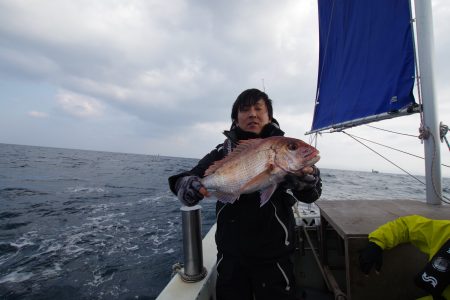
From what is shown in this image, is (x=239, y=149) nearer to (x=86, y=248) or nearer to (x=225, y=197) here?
(x=225, y=197)

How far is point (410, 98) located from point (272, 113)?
2646 mm

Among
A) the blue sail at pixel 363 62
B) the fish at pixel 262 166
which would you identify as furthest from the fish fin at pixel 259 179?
the blue sail at pixel 363 62

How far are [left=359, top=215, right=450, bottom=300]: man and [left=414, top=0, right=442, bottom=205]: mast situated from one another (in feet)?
4.42

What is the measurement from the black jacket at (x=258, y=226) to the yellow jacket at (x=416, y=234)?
0.72 meters

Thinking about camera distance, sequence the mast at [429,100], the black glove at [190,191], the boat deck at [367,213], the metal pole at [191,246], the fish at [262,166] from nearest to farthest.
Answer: the fish at [262,166] → the black glove at [190,191] → the boat deck at [367,213] → the metal pole at [191,246] → the mast at [429,100]

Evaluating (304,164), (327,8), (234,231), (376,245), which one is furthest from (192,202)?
(327,8)

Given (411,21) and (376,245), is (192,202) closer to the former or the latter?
(376,245)

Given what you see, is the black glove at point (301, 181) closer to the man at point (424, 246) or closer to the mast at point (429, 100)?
the man at point (424, 246)

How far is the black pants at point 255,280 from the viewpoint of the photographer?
2.24 meters

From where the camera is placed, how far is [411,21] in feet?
12.8

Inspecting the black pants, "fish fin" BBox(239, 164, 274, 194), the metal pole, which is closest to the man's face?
"fish fin" BBox(239, 164, 274, 194)

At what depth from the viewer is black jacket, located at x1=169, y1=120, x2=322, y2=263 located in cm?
230

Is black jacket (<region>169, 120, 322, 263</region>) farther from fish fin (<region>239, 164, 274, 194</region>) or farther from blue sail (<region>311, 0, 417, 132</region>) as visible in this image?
Answer: blue sail (<region>311, 0, 417, 132</region>)

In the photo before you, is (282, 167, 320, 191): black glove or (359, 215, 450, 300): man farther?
(282, 167, 320, 191): black glove
